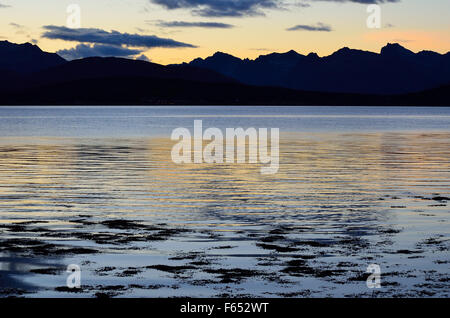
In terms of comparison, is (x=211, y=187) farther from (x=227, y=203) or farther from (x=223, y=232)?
(x=223, y=232)

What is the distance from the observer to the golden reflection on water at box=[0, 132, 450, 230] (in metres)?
23.2

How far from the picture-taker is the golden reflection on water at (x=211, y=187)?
23.2 m

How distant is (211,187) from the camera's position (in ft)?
103

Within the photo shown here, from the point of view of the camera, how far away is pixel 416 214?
23.3 meters

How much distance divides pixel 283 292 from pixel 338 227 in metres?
7.77

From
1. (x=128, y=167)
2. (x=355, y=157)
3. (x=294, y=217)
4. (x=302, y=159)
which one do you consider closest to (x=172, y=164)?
(x=128, y=167)
